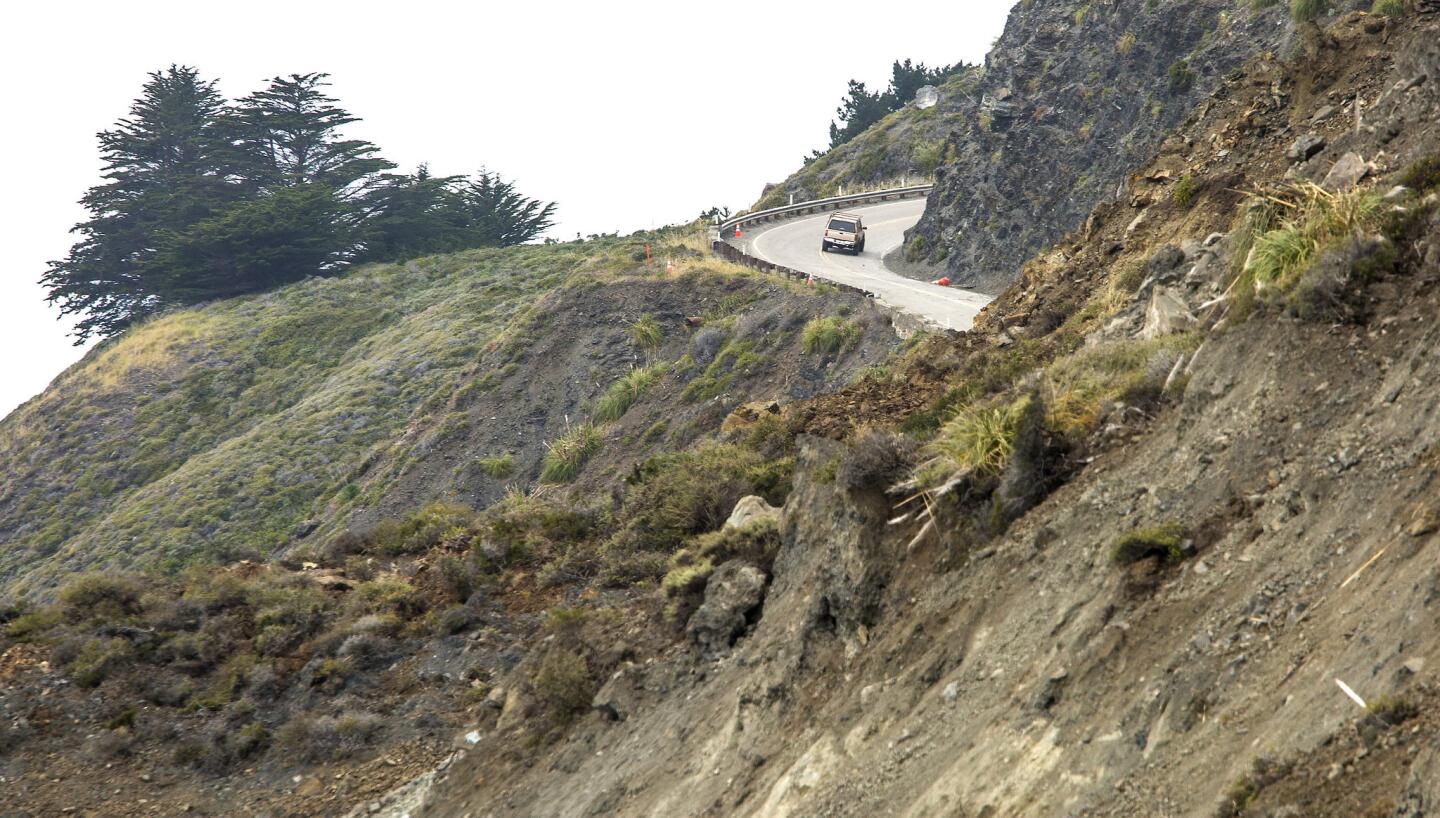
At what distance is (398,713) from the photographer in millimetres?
15055

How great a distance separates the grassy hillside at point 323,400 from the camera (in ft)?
117

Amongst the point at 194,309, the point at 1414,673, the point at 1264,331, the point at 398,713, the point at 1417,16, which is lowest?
the point at 398,713

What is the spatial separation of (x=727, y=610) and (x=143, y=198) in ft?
202

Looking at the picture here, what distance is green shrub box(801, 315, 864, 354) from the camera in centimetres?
2939

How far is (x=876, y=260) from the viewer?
4669cm

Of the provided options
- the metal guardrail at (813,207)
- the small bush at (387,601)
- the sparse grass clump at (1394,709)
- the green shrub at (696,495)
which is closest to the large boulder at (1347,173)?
the green shrub at (696,495)

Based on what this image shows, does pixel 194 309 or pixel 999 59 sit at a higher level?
pixel 194 309

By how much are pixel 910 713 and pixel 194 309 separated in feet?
190

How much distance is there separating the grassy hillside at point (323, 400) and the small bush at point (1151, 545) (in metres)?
21.7

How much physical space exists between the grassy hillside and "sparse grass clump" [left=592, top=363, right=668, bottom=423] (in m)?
1.13

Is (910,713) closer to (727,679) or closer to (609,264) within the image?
(727,679)

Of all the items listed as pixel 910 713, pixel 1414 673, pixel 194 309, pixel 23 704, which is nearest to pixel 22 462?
pixel 194 309

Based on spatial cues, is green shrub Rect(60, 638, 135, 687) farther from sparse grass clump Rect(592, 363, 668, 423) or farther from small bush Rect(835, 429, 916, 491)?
sparse grass clump Rect(592, 363, 668, 423)

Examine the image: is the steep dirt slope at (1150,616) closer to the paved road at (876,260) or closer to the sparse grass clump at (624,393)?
the paved road at (876,260)
